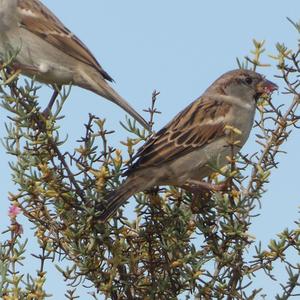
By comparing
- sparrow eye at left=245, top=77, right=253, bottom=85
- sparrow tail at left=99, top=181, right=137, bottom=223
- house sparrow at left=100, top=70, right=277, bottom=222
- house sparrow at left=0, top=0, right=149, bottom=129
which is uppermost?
house sparrow at left=0, top=0, right=149, bottom=129

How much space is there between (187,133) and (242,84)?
710mm

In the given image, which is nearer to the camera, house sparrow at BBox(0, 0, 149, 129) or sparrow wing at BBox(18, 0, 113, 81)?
house sparrow at BBox(0, 0, 149, 129)

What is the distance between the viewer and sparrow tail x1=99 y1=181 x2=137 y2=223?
3.00 metres

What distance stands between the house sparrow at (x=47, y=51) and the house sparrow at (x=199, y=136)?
55cm

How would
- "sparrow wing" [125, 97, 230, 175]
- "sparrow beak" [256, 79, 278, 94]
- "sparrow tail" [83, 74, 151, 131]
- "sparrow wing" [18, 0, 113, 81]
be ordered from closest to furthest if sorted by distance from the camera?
"sparrow wing" [125, 97, 230, 175]
"sparrow beak" [256, 79, 278, 94]
"sparrow tail" [83, 74, 151, 131]
"sparrow wing" [18, 0, 113, 81]

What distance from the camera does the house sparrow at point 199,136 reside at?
405cm

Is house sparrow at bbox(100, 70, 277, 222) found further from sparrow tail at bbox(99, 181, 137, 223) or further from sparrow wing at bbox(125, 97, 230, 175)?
sparrow tail at bbox(99, 181, 137, 223)

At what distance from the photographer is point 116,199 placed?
123 inches

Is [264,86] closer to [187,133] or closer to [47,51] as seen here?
[187,133]

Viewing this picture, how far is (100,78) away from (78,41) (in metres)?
0.49

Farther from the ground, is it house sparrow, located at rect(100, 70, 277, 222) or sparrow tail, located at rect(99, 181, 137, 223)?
house sparrow, located at rect(100, 70, 277, 222)

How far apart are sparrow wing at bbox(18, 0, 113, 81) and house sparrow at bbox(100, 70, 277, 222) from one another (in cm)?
83

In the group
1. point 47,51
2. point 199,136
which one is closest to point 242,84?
point 199,136

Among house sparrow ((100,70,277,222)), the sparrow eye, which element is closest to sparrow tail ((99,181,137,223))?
house sparrow ((100,70,277,222))
